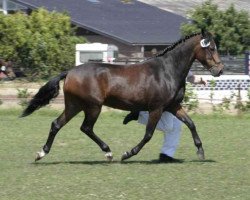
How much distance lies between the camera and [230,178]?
33.2 feet

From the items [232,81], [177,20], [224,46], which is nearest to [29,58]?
[232,81]

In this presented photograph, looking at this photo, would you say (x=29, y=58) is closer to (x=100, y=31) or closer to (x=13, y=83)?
(x=13, y=83)

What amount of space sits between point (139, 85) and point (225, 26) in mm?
34771

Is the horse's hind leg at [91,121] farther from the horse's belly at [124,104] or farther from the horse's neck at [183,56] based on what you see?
the horse's neck at [183,56]

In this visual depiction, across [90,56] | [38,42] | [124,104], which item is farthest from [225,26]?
[124,104]

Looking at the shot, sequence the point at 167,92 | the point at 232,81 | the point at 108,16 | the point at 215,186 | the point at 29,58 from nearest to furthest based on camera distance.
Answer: the point at 215,186
the point at 167,92
the point at 232,81
the point at 29,58
the point at 108,16

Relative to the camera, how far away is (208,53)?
11.6 metres

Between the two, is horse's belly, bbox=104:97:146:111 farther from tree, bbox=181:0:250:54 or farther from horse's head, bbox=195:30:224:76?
tree, bbox=181:0:250:54

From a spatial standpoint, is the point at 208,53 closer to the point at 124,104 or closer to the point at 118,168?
the point at 124,104

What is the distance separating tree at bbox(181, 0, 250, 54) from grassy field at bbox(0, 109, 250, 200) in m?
28.4

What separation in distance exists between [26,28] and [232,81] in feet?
45.1

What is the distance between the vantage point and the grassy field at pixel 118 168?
9055mm

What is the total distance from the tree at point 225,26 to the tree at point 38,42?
8.98 metres

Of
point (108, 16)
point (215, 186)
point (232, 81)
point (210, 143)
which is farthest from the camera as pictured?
point (108, 16)
